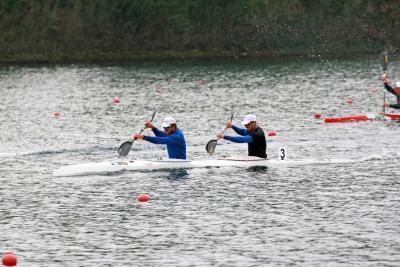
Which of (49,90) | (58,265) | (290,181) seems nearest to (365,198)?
(290,181)

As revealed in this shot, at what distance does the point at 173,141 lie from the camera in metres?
37.1

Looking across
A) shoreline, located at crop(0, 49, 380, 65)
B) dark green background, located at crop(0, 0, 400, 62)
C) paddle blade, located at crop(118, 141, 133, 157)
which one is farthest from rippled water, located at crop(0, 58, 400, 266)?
dark green background, located at crop(0, 0, 400, 62)

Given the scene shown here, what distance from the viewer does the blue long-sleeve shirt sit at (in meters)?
36.7

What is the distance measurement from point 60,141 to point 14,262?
2543 cm

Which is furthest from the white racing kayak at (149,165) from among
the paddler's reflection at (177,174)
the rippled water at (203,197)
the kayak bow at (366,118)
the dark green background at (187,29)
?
the dark green background at (187,29)

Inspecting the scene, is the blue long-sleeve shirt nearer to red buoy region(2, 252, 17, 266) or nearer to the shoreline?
red buoy region(2, 252, 17, 266)

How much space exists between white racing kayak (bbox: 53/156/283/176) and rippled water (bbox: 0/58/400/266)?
282 millimetres

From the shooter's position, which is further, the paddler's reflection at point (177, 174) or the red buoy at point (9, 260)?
the paddler's reflection at point (177, 174)

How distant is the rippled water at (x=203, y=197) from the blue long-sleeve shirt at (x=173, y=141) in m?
0.79

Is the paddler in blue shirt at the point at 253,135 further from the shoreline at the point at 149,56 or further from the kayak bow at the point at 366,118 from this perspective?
the shoreline at the point at 149,56

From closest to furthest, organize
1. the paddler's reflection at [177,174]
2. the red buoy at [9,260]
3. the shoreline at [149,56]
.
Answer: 1. the red buoy at [9,260]
2. the paddler's reflection at [177,174]
3. the shoreline at [149,56]

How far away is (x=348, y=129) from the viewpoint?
51.8 metres

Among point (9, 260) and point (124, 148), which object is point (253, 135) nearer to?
point (124, 148)

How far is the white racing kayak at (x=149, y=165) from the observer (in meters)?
36.8
